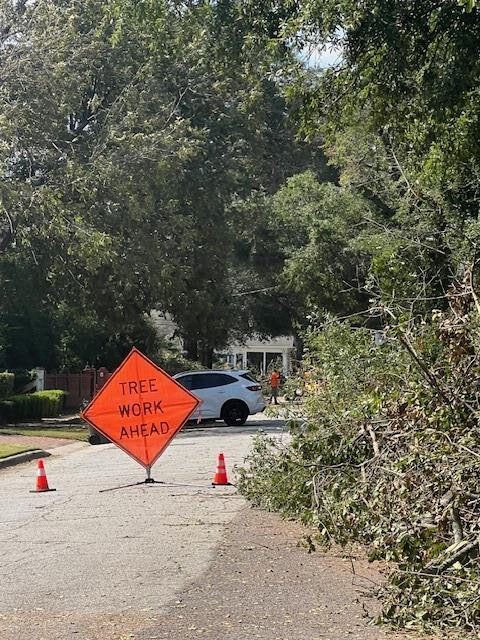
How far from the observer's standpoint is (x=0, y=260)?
30.6 m

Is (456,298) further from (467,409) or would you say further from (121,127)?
(121,127)

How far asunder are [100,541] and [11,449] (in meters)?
11.3

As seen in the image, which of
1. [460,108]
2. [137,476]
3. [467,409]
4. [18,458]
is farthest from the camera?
[18,458]

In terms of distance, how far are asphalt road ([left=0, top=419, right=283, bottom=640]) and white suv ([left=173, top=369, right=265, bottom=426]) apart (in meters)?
11.0

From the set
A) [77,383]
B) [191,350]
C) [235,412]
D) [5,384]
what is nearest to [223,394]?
[235,412]

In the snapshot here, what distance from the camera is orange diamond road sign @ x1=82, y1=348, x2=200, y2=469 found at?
1359cm

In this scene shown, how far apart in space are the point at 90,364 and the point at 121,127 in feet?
56.7

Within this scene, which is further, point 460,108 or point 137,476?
point 137,476

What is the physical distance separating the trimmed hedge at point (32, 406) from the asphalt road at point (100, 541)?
13505 mm

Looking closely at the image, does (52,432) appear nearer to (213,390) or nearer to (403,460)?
(213,390)

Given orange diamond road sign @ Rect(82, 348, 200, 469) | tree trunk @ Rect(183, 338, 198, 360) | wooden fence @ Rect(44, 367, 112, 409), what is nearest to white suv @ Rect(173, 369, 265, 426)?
wooden fence @ Rect(44, 367, 112, 409)

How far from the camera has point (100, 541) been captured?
9.66m

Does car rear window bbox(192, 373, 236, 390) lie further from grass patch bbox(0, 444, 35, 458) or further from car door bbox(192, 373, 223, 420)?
grass patch bbox(0, 444, 35, 458)

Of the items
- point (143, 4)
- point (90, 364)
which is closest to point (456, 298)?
point (143, 4)
